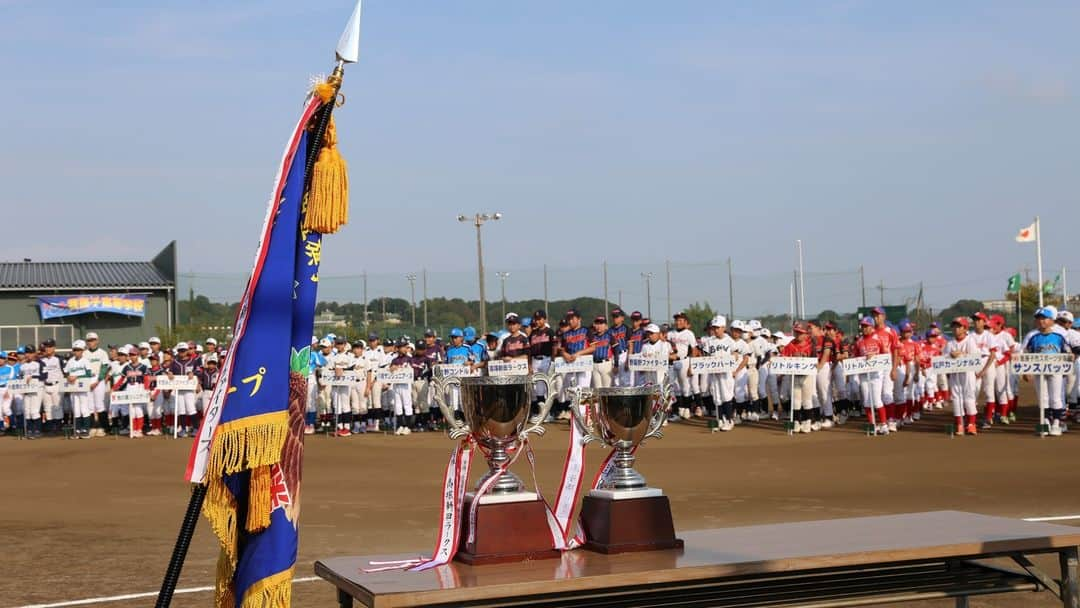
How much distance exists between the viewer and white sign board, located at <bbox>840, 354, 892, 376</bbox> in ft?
62.8

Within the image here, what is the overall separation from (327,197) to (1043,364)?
15236mm

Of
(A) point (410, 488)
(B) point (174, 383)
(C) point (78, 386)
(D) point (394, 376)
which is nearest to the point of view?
(A) point (410, 488)

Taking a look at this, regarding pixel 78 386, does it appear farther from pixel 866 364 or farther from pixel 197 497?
pixel 197 497

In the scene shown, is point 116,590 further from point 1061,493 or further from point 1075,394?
point 1075,394

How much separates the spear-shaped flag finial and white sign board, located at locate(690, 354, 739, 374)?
1619 cm

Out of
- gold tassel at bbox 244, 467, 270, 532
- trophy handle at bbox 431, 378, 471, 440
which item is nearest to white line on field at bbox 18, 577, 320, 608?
gold tassel at bbox 244, 467, 270, 532

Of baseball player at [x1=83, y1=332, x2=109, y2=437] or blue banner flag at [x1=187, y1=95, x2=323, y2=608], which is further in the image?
baseball player at [x1=83, y1=332, x2=109, y2=437]

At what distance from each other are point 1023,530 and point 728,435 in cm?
1510

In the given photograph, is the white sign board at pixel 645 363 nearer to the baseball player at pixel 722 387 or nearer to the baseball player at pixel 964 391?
the baseball player at pixel 722 387

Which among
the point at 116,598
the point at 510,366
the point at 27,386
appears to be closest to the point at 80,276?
the point at 27,386

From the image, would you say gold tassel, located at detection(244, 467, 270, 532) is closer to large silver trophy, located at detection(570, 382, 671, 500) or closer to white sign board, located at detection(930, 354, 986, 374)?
large silver trophy, located at detection(570, 382, 671, 500)

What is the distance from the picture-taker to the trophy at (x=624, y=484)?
496 cm

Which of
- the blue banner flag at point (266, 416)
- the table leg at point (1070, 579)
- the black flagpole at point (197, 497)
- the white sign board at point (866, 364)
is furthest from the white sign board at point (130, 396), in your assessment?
the table leg at point (1070, 579)

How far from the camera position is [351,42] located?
5.44 m
